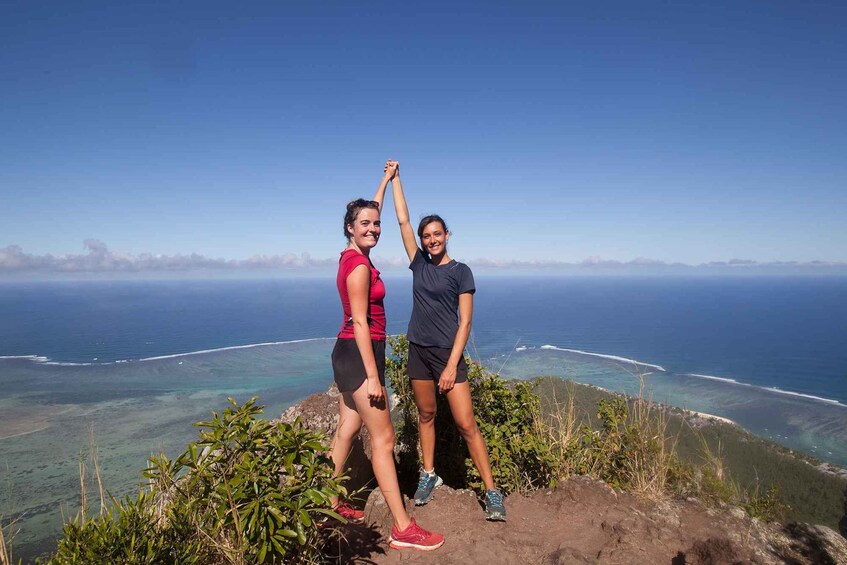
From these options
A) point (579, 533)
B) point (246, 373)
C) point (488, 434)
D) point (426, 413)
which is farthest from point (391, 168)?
point (246, 373)

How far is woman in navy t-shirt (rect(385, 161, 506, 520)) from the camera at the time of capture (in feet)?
11.8

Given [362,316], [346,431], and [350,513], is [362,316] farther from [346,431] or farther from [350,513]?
[350,513]

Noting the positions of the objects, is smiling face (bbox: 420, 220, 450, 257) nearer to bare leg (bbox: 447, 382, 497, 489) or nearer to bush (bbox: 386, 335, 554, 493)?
bare leg (bbox: 447, 382, 497, 489)

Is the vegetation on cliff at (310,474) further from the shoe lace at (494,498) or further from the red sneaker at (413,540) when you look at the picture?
the shoe lace at (494,498)

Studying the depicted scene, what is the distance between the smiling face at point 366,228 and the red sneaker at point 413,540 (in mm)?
2124

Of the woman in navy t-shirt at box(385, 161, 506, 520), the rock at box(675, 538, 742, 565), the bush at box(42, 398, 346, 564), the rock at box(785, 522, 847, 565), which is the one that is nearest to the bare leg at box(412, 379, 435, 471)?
the woman in navy t-shirt at box(385, 161, 506, 520)

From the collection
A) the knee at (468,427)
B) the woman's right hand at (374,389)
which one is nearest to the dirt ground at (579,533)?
the knee at (468,427)

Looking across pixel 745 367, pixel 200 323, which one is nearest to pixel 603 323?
pixel 745 367

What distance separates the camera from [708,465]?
5.23 meters

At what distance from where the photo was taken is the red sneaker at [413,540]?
3139 mm

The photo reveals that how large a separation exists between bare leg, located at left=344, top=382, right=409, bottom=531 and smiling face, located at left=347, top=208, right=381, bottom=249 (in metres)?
1.04

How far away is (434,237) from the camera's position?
12.4ft

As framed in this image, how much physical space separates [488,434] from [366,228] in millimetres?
2731

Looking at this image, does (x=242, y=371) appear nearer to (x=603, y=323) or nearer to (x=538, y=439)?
(x=538, y=439)
